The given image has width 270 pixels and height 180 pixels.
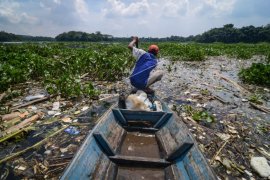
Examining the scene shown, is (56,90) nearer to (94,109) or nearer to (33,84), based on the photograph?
(94,109)

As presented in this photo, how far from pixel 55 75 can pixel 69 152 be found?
20.7 feet

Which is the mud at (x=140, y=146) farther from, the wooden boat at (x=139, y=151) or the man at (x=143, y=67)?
the man at (x=143, y=67)

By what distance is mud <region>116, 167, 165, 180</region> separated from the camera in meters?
3.10

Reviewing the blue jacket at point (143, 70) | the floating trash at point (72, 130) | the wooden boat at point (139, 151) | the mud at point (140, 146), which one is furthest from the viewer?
the blue jacket at point (143, 70)

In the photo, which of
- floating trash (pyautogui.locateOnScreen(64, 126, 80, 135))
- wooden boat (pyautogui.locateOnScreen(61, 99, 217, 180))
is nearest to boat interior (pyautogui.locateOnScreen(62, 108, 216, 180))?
wooden boat (pyautogui.locateOnScreen(61, 99, 217, 180))

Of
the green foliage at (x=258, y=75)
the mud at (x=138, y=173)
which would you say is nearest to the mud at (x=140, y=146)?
the mud at (x=138, y=173)

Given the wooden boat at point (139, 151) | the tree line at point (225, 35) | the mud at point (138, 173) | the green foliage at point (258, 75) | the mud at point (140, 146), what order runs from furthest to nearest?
1. the tree line at point (225, 35)
2. the green foliage at point (258, 75)
3. the mud at point (140, 146)
4. the mud at point (138, 173)
5. the wooden boat at point (139, 151)

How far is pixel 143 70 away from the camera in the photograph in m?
5.56

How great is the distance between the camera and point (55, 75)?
9.72 metres

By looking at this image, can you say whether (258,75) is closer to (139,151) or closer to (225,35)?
(139,151)

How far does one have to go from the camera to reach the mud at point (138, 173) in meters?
3.10

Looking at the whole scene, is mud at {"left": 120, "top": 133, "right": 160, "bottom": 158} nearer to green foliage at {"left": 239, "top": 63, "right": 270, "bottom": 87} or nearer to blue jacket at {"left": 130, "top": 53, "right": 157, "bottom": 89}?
blue jacket at {"left": 130, "top": 53, "right": 157, "bottom": 89}

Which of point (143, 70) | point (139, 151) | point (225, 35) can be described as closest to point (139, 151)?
point (139, 151)

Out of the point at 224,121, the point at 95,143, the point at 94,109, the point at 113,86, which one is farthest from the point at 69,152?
the point at 113,86
